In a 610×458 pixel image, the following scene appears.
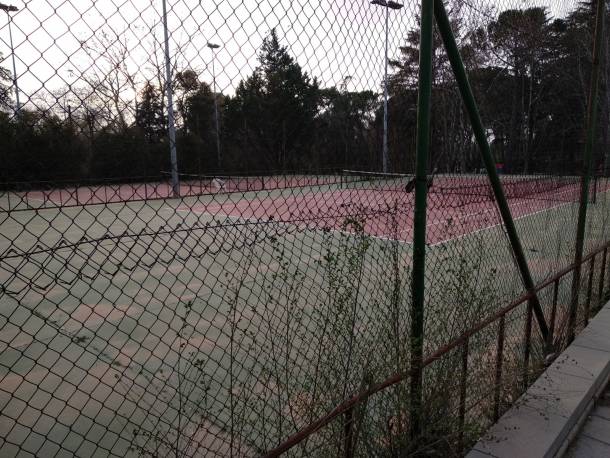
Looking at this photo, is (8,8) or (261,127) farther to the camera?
(261,127)

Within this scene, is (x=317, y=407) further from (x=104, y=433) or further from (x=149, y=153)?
(x=104, y=433)

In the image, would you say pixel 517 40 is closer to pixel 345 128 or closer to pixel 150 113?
pixel 345 128

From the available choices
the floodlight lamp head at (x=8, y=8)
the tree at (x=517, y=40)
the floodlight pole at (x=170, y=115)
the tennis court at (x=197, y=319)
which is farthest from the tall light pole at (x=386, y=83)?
the floodlight lamp head at (x=8, y=8)

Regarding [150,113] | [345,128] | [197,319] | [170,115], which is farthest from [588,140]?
[197,319]

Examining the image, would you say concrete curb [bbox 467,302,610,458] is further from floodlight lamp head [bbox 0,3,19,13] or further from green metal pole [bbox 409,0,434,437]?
floodlight lamp head [bbox 0,3,19,13]

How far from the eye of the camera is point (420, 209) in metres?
2.21

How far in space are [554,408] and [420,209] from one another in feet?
5.05

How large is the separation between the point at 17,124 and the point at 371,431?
2.08 meters

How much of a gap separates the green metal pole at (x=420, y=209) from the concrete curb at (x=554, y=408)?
18.4 inches

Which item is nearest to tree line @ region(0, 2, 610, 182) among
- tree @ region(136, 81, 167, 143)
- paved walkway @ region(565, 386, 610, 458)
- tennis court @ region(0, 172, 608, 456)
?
tree @ region(136, 81, 167, 143)

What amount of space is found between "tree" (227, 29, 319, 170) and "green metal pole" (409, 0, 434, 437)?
546 millimetres

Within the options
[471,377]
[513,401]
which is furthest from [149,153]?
[513,401]

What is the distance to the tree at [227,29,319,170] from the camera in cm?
215

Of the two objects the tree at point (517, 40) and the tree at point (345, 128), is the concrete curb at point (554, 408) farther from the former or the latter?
the tree at point (517, 40)
